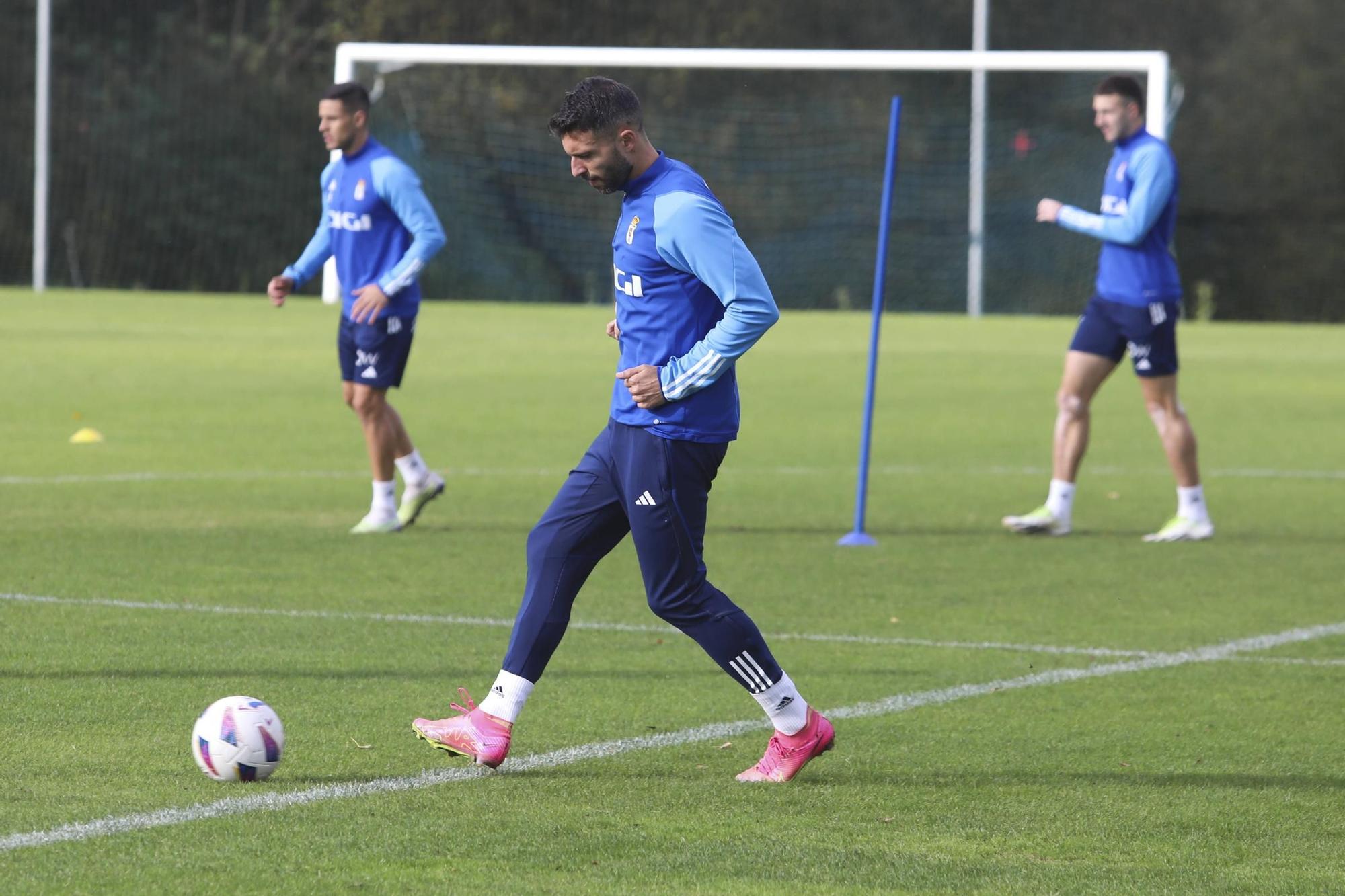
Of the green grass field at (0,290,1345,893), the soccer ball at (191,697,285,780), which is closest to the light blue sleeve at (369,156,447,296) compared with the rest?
the green grass field at (0,290,1345,893)

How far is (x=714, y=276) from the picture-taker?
543cm

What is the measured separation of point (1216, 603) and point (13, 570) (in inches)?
209

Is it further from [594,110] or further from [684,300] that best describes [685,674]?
[594,110]

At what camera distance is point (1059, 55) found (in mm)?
24594

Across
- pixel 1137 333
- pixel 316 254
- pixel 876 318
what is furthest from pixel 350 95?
pixel 1137 333

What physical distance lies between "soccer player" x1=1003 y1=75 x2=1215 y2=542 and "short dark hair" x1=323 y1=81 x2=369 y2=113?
3576 mm

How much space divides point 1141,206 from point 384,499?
168 inches

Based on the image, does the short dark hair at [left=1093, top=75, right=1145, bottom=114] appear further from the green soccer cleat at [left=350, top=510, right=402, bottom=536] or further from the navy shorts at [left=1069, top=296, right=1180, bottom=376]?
the green soccer cleat at [left=350, top=510, right=402, bottom=536]

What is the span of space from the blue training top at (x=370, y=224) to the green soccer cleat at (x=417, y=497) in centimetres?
94

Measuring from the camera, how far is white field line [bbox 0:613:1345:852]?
16.6 feet

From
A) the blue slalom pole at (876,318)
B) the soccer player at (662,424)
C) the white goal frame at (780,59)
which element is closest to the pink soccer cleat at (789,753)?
the soccer player at (662,424)

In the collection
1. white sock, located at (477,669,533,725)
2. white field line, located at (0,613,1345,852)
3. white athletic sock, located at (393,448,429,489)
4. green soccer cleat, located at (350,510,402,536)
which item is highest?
white sock, located at (477,669,533,725)

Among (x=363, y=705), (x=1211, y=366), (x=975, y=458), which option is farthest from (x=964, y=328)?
(x=363, y=705)

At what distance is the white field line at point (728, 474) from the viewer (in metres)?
13.1
